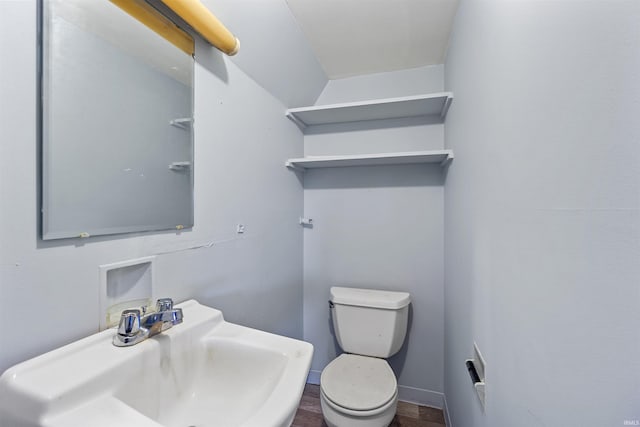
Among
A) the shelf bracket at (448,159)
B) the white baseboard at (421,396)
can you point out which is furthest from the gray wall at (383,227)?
the shelf bracket at (448,159)

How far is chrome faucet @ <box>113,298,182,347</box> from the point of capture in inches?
25.2

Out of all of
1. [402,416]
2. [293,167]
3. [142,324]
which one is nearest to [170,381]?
[142,324]

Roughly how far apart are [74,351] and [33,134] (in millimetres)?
487

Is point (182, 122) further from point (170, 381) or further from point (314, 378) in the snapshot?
point (314, 378)

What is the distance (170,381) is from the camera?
28.1 inches

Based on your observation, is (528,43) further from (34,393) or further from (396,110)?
(34,393)

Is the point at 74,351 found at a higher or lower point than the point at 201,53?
lower

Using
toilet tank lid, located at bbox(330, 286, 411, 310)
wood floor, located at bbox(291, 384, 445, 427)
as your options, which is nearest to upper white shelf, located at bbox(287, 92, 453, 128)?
toilet tank lid, located at bbox(330, 286, 411, 310)

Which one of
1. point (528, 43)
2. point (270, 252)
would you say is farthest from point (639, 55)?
point (270, 252)

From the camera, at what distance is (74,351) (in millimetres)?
583

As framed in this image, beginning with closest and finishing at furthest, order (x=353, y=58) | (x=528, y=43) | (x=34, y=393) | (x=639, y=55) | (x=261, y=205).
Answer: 1. (x=639, y=55)
2. (x=34, y=393)
3. (x=528, y=43)
4. (x=261, y=205)
5. (x=353, y=58)

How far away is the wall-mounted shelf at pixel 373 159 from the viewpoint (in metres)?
1.47

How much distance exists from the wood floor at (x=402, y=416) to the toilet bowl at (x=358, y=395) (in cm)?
43

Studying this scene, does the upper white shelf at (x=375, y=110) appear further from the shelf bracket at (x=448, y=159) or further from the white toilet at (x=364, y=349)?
the white toilet at (x=364, y=349)
